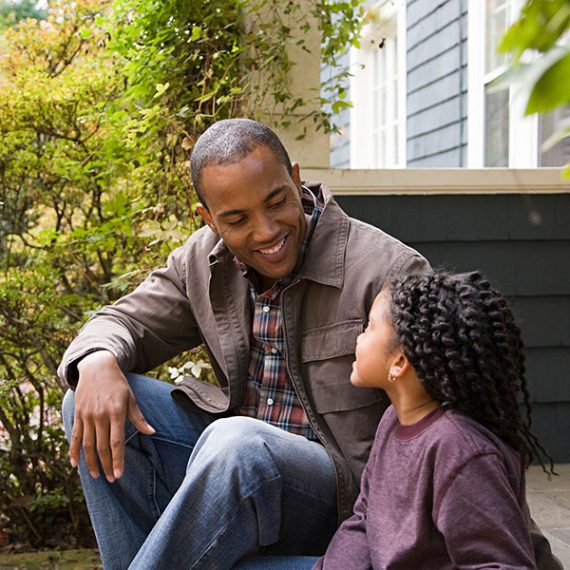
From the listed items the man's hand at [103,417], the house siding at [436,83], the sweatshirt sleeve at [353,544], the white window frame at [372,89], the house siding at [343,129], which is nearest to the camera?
the sweatshirt sleeve at [353,544]

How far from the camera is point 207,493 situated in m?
1.70

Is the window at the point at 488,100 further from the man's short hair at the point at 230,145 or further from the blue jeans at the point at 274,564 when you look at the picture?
the blue jeans at the point at 274,564

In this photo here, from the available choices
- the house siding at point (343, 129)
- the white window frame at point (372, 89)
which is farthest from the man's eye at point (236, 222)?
the house siding at point (343, 129)

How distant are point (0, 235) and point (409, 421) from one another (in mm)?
2399

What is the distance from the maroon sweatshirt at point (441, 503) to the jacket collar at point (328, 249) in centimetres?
39

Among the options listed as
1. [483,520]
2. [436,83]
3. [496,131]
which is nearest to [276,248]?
[483,520]

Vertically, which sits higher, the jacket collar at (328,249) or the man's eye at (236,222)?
the man's eye at (236,222)

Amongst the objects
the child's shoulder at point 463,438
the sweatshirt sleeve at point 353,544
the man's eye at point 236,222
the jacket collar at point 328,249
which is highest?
the man's eye at point 236,222

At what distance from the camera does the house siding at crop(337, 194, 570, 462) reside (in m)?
3.47

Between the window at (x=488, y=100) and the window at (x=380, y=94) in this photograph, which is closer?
the window at (x=488, y=100)

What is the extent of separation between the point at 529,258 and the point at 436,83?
91.5 inches

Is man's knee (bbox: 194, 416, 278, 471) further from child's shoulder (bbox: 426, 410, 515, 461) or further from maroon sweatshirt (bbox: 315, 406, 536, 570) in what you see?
child's shoulder (bbox: 426, 410, 515, 461)

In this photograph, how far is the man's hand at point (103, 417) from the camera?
1.89 meters

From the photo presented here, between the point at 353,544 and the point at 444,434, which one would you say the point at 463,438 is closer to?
the point at 444,434
